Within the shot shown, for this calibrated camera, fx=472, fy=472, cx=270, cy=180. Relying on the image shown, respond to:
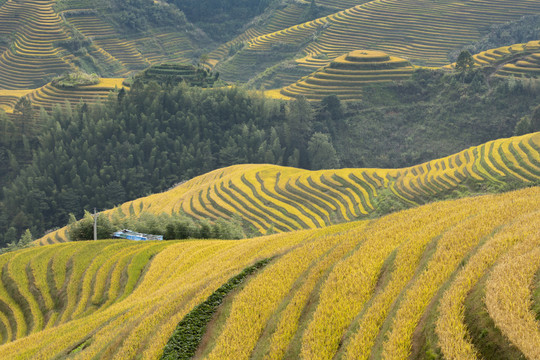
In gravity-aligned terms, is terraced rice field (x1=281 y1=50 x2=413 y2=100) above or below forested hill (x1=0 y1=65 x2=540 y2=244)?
above

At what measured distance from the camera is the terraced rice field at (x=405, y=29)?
88.2 meters

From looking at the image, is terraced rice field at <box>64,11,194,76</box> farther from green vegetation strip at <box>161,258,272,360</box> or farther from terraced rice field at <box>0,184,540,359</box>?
green vegetation strip at <box>161,258,272,360</box>

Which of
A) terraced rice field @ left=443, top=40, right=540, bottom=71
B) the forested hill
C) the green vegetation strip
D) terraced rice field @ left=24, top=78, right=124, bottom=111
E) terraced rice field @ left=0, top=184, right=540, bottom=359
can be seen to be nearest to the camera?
terraced rice field @ left=0, top=184, right=540, bottom=359

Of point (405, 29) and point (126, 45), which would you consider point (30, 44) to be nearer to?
point (126, 45)

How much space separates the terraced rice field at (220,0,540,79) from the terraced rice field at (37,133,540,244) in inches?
1827

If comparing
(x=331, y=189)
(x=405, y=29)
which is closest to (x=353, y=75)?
(x=405, y=29)

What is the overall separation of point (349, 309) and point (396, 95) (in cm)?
6338

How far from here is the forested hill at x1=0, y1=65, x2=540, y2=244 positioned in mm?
56188

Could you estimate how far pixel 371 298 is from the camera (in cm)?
871

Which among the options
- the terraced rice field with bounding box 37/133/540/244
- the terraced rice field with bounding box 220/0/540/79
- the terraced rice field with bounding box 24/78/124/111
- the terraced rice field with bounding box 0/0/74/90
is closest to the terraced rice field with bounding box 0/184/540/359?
the terraced rice field with bounding box 37/133/540/244

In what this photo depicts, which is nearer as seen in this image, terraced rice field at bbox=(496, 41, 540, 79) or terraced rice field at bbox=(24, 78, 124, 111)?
terraced rice field at bbox=(496, 41, 540, 79)

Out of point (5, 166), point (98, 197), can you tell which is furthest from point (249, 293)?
point (5, 166)

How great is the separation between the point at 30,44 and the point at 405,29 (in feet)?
246

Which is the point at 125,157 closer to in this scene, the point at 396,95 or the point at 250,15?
the point at 396,95
